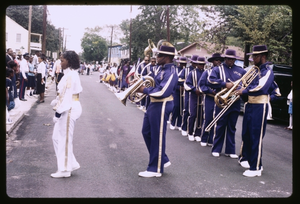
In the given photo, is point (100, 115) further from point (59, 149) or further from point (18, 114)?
point (59, 149)

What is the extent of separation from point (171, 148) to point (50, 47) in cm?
5730

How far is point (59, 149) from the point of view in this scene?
19.1 ft

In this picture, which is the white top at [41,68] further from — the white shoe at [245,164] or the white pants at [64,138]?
the white shoe at [245,164]

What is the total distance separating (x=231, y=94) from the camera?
7.03 meters

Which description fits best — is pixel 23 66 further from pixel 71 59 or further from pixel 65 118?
pixel 65 118

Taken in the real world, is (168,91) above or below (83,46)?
below

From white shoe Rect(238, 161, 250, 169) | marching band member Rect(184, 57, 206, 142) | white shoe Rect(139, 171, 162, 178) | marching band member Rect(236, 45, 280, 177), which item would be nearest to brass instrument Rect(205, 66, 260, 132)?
marching band member Rect(236, 45, 280, 177)

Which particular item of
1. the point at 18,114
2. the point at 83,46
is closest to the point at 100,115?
the point at 18,114

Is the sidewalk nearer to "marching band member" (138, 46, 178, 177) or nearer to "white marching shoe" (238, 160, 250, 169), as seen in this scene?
"marching band member" (138, 46, 178, 177)

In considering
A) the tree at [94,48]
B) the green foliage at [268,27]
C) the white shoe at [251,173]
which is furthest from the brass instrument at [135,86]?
the tree at [94,48]

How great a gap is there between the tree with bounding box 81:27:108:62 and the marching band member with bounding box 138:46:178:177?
89057 millimetres

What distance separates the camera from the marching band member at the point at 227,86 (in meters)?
7.38

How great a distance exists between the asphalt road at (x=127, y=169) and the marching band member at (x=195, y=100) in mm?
305

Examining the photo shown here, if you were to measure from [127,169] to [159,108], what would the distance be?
1237mm
